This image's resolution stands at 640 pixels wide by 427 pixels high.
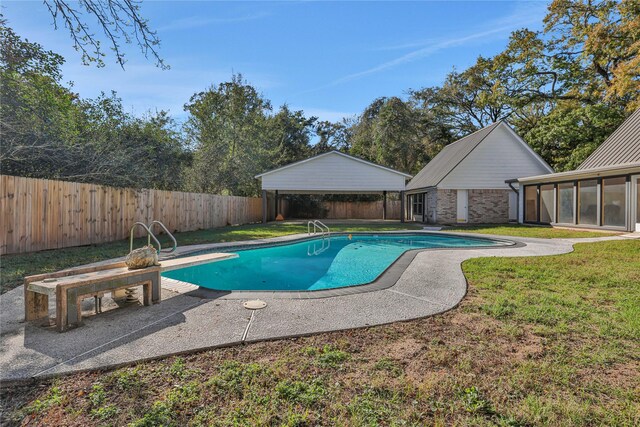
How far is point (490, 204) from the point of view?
19.6 m

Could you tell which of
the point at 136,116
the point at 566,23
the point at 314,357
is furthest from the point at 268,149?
the point at 314,357

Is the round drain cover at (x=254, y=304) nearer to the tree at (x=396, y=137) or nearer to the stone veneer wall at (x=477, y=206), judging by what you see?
the stone veneer wall at (x=477, y=206)

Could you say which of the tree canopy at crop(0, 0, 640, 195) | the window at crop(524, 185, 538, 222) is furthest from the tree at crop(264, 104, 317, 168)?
the window at crop(524, 185, 538, 222)

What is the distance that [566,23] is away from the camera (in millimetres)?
18766

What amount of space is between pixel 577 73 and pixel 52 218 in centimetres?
2862

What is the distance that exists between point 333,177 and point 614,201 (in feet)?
43.4

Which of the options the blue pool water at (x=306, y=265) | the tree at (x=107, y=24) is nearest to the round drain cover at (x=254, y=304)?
the blue pool water at (x=306, y=265)

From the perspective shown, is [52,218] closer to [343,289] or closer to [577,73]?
[343,289]

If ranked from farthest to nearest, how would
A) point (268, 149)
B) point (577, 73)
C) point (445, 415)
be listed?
1. point (268, 149)
2. point (577, 73)
3. point (445, 415)

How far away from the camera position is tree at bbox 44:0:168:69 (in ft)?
11.5

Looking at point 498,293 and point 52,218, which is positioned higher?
point 52,218

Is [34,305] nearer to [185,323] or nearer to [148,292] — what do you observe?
[148,292]

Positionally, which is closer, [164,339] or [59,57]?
[164,339]

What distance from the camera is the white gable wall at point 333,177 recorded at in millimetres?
20359
